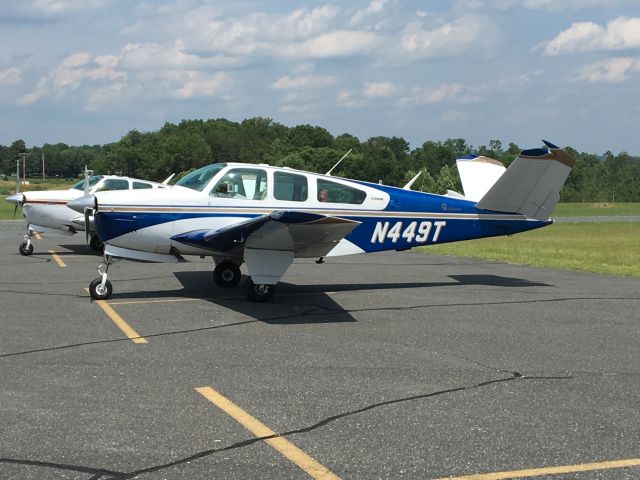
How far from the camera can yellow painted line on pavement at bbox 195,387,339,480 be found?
430cm

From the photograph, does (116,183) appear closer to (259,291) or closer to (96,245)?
(96,245)

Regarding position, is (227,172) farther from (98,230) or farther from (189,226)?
(98,230)

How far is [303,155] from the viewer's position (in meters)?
103

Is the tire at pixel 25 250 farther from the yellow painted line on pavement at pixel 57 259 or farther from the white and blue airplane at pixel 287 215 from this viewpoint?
the white and blue airplane at pixel 287 215

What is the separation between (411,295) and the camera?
12.0 metres

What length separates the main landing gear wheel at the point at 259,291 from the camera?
Result: 1091 centimetres

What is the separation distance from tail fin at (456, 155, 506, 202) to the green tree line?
73.4 meters

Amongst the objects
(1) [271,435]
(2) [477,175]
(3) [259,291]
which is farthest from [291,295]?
(1) [271,435]

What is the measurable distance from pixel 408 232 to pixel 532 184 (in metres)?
2.42

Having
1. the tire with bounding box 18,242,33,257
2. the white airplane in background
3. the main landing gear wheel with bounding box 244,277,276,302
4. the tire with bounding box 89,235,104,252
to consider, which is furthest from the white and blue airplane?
the tire with bounding box 18,242,33,257

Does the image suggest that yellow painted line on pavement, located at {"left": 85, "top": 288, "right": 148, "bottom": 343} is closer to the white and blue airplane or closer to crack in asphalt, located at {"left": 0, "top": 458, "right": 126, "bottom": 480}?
the white and blue airplane

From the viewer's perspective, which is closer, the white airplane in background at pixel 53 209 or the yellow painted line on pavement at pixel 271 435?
the yellow painted line on pavement at pixel 271 435

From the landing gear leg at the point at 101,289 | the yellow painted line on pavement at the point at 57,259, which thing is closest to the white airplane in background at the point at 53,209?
the yellow painted line on pavement at the point at 57,259

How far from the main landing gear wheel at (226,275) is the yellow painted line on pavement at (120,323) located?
7.51 ft
